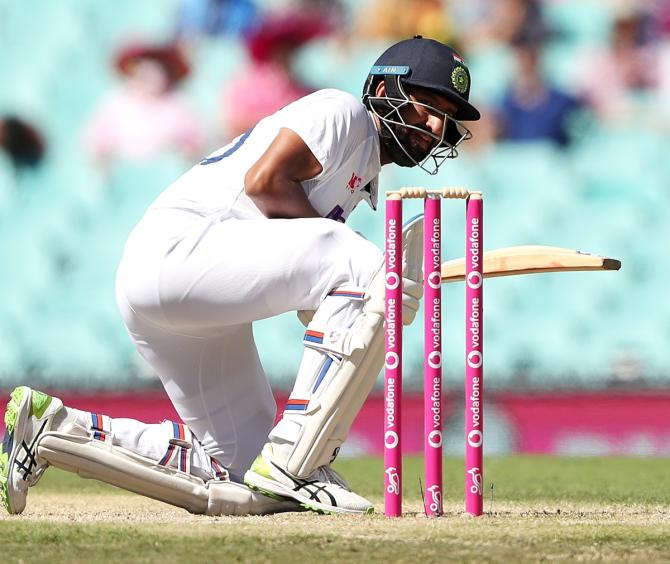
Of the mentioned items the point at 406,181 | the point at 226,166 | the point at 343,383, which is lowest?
the point at 343,383

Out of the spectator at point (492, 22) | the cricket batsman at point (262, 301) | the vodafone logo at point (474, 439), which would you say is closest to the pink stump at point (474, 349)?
the vodafone logo at point (474, 439)

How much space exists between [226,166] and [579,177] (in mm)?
5447

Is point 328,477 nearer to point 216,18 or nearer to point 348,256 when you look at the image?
point 348,256

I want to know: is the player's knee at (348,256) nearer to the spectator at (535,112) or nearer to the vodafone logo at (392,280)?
the vodafone logo at (392,280)

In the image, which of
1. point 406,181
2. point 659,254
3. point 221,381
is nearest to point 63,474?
point 221,381

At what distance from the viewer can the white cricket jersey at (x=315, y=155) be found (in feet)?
8.05

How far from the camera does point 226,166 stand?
257cm

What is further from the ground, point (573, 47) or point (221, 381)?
point (573, 47)

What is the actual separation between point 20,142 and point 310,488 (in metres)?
6.04

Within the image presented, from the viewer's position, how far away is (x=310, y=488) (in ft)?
7.84

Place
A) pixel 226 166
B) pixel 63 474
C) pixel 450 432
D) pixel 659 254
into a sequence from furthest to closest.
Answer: pixel 659 254 → pixel 450 432 → pixel 63 474 → pixel 226 166

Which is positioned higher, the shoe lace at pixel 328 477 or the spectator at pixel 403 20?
the spectator at pixel 403 20

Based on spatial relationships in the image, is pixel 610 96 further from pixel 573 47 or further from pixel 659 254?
pixel 659 254

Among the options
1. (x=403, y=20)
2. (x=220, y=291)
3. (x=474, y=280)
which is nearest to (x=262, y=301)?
(x=220, y=291)
